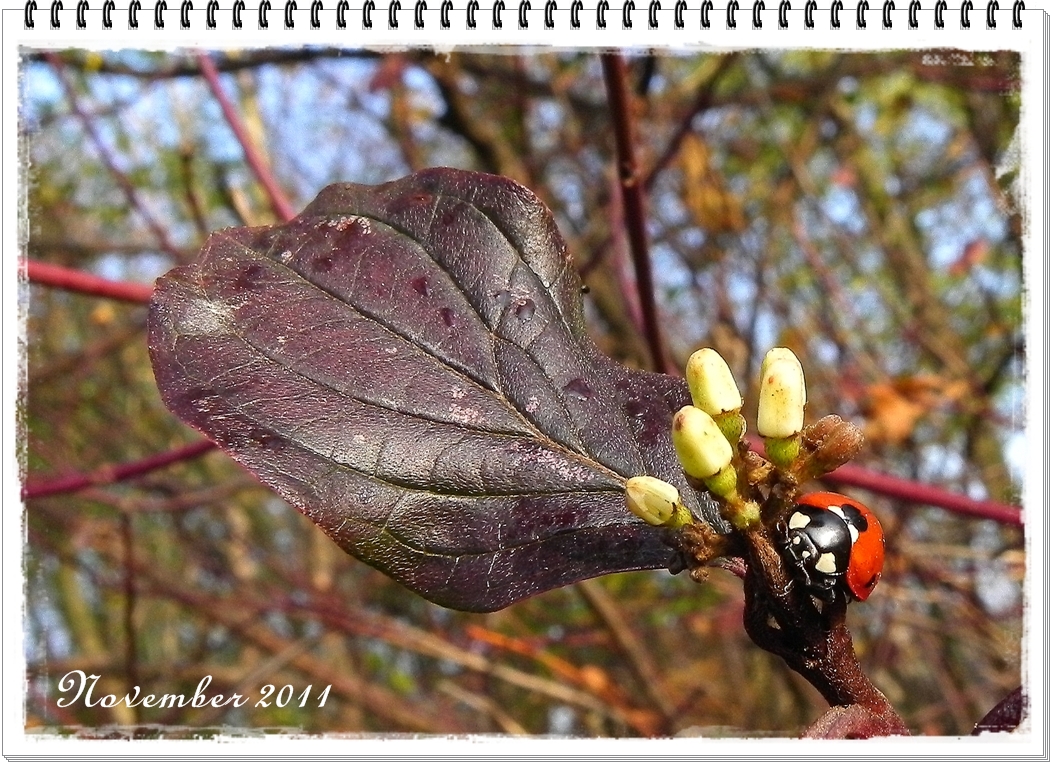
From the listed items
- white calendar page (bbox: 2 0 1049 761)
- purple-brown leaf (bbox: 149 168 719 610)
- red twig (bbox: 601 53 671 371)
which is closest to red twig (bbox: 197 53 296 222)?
white calendar page (bbox: 2 0 1049 761)

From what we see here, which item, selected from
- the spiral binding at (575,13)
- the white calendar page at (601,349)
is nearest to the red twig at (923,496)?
the white calendar page at (601,349)

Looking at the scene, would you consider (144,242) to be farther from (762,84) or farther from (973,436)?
(973,436)

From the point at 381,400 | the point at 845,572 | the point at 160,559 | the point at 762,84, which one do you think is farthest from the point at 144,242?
the point at 845,572

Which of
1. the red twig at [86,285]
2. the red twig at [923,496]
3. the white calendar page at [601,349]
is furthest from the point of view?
the white calendar page at [601,349]

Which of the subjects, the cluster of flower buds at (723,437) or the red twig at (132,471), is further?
the red twig at (132,471)

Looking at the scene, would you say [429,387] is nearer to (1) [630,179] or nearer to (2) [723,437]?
(2) [723,437]

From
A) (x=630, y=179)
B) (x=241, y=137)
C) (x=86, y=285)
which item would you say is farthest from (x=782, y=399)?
(x=241, y=137)

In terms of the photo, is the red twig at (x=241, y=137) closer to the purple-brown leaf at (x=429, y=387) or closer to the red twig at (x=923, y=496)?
the purple-brown leaf at (x=429, y=387)
